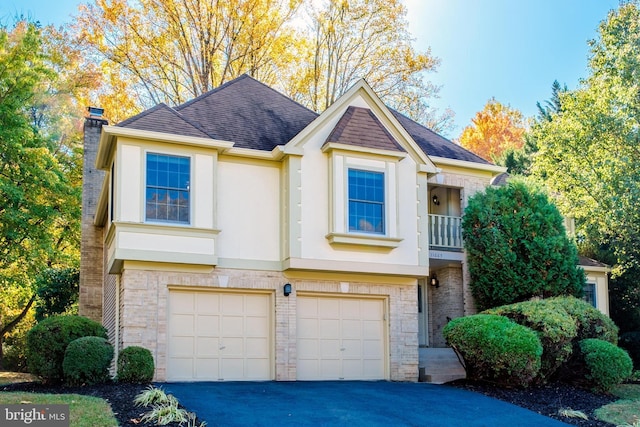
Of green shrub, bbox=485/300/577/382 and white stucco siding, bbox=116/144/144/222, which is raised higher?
white stucco siding, bbox=116/144/144/222

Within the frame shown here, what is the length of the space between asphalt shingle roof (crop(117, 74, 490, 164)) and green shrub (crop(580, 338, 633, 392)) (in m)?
6.59

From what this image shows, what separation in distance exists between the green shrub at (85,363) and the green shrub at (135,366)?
0.36 m

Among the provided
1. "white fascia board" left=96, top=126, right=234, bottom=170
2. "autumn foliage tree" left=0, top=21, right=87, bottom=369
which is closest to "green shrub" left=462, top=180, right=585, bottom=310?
"white fascia board" left=96, top=126, right=234, bottom=170

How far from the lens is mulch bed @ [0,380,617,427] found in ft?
39.2

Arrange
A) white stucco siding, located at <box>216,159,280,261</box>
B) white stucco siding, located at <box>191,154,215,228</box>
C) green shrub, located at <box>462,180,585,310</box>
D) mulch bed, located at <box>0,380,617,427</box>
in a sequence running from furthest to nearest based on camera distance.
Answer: green shrub, located at <box>462,180,585,310</box>
white stucco siding, located at <box>216,159,280,261</box>
white stucco siding, located at <box>191,154,215,228</box>
mulch bed, located at <box>0,380,617,427</box>

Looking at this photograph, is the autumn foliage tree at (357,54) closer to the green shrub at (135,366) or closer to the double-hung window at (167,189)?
the double-hung window at (167,189)

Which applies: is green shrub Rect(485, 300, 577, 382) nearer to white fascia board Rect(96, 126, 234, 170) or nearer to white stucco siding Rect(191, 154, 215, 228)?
white stucco siding Rect(191, 154, 215, 228)

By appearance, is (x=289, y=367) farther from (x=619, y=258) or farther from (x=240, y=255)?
(x=619, y=258)

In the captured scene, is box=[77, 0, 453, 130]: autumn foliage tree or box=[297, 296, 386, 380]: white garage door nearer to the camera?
box=[297, 296, 386, 380]: white garage door

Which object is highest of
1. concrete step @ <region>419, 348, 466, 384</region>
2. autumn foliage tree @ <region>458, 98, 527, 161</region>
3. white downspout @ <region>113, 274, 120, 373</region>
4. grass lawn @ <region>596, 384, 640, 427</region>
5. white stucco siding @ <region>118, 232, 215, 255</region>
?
autumn foliage tree @ <region>458, 98, 527, 161</region>

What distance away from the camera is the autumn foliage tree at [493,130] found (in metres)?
40.2

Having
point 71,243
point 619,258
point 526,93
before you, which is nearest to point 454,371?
point 619,258

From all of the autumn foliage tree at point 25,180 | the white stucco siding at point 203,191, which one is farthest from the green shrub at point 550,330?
the autumn foliage tree at point 25,180

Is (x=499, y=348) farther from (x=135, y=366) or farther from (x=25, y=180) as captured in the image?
(x=25, y=180)
